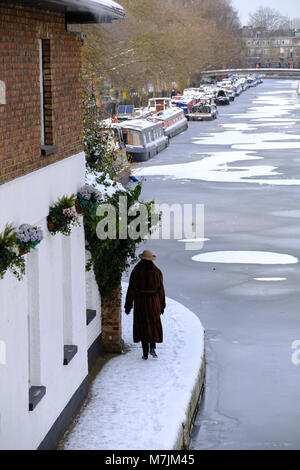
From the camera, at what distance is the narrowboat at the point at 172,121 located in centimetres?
5544

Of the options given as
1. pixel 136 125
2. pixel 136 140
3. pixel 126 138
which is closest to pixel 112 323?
pixel 136 125

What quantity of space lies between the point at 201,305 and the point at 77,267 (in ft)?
20.7

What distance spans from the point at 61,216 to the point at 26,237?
171 cm

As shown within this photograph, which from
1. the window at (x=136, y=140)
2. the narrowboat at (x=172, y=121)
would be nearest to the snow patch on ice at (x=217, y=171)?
the window at (x=136, y=140)

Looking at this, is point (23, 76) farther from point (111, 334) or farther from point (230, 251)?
point (230, 251)

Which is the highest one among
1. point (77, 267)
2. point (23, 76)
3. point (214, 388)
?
point (23, 76)

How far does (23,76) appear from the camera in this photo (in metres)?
9.06

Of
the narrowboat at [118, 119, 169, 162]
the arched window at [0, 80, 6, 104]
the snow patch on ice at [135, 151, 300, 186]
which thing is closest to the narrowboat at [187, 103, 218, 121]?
the narrowboat at [118, 119, 169, 162]

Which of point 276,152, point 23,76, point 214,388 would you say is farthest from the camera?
point 276,152

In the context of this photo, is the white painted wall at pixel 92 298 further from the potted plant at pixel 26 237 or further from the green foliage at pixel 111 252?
the potted plant at pixel 26 237

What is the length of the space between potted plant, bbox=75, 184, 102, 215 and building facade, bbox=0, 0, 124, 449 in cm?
12

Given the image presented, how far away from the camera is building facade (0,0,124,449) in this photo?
847cm

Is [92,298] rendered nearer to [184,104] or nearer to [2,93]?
[2,93]
